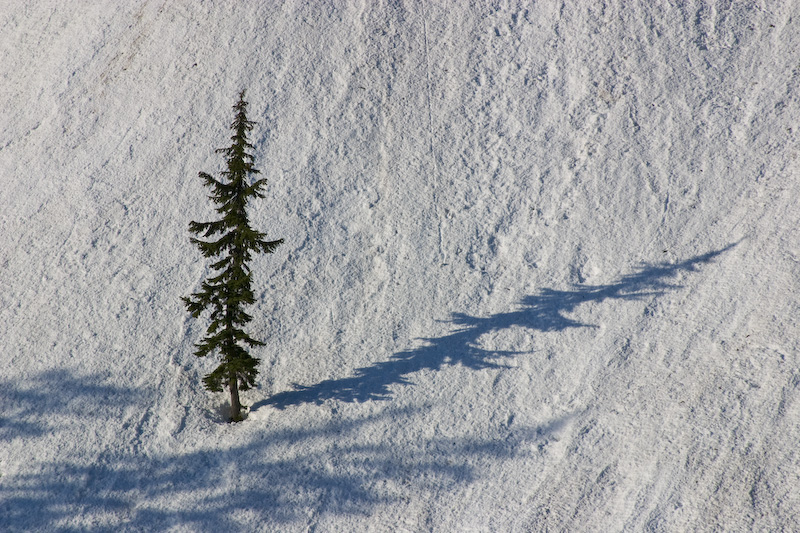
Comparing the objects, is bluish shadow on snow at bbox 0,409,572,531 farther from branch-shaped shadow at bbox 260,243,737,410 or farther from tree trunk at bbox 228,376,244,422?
branch-shaped shadow at bbox 260,243,737,410

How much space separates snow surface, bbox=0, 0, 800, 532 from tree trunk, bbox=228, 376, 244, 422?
0.30m

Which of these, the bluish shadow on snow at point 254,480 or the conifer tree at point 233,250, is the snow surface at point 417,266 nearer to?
the bluish shadow on snow at point 254,480

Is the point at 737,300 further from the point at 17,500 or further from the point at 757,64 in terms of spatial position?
the point at 17,500

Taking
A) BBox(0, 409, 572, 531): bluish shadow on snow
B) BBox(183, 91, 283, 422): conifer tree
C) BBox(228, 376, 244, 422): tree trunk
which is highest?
BBox(183, 91, 283, 422): conifer tree

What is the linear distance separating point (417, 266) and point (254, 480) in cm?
504

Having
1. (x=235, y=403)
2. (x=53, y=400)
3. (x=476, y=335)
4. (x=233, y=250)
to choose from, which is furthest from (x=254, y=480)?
(x=476, y=335)

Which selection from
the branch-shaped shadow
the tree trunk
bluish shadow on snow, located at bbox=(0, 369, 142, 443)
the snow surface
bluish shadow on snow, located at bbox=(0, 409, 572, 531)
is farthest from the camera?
the branch-shaped shadow

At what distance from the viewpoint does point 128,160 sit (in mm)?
13586

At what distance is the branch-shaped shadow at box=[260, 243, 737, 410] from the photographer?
10305mm

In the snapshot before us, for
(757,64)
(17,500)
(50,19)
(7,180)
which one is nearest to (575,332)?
(757,64)

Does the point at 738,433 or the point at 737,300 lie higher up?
the point at 737,300

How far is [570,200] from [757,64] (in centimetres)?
581

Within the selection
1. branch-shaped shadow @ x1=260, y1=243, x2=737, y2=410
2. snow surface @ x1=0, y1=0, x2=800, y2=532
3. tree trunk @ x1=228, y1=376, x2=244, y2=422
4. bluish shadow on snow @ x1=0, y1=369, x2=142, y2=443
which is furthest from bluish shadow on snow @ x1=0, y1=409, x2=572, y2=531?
bluish shadow on snow @ x1=0, y1=369, x2=142, y2=443

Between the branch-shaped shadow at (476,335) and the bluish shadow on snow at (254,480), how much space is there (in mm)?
647
